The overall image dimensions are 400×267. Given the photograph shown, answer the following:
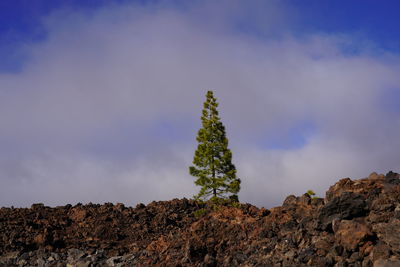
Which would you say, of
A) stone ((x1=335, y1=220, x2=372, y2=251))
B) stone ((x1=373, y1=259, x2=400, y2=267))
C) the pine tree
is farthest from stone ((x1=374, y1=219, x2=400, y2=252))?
the pine tree

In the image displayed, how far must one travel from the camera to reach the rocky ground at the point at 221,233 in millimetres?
18688

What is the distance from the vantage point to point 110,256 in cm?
3108

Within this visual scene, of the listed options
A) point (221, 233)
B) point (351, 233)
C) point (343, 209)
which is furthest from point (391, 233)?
point (221, 233)

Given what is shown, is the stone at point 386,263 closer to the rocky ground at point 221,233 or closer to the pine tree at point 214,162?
the rocky ground at point 221,233

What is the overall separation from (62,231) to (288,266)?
2290cm

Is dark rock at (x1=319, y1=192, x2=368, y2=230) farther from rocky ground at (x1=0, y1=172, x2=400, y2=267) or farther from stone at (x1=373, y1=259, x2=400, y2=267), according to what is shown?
stone at (x1=373, y1=259, x2=400, y2=267)

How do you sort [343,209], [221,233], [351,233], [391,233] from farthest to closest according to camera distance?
[221,233] → [343,209] → [351,233] → [391,233]

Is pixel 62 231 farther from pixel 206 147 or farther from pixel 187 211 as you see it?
pixel 206 147

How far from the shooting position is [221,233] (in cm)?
2528

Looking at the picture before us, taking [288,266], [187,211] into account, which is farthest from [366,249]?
[187,211]

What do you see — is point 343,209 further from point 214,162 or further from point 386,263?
point 214,162

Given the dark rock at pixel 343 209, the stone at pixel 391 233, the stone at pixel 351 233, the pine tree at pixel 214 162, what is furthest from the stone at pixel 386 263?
the pine tree at pixel 214 162

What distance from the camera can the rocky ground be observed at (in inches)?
736

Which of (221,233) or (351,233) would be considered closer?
(351,233)
